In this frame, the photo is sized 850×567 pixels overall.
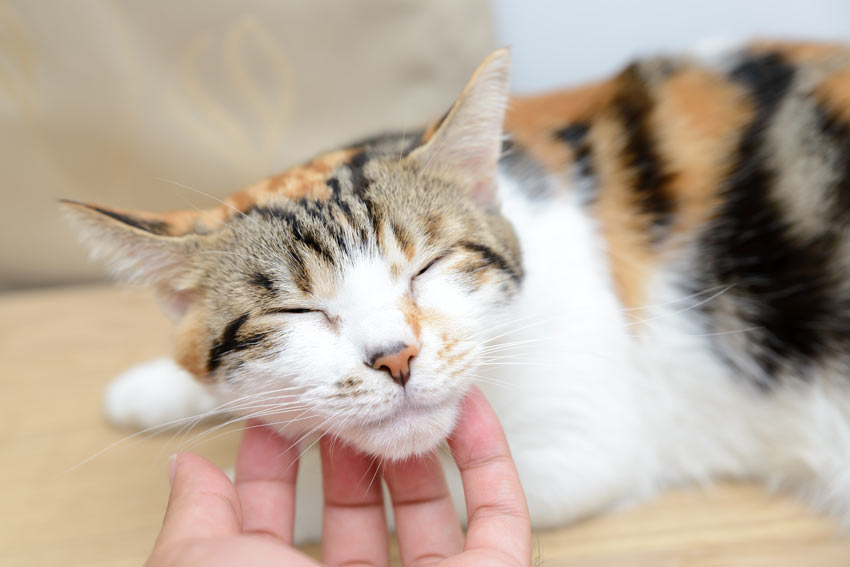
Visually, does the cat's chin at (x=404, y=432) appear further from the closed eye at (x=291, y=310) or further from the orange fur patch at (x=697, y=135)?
the orange fur patch at (x=697, y=135)

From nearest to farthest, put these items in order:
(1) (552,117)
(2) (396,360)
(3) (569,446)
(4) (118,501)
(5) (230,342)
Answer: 1. (2) (396,360)
2. (5) (230,342)
3. (3) (569,446)
4. (4) (118,501)
5. (1) (552,117)

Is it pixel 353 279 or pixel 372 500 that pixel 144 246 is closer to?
pixel 353 279

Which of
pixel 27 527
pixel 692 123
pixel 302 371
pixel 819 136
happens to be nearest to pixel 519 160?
pixel 692 123

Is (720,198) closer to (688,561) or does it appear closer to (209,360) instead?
(688,561)

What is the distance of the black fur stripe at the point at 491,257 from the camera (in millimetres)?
829

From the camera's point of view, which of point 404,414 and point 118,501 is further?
point 118,501

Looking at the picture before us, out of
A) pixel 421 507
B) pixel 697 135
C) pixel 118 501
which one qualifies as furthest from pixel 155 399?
pixel 697 135

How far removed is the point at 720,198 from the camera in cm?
102

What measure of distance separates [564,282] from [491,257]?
18 centimetres

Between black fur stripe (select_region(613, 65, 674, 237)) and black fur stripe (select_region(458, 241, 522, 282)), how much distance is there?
334 mm

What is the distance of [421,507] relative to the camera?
840 mm

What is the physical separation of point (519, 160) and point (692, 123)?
0.30m

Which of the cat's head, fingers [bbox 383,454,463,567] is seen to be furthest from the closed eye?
fingers [bbox 383,454,463,567]

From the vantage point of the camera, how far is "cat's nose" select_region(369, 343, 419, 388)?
66cm
